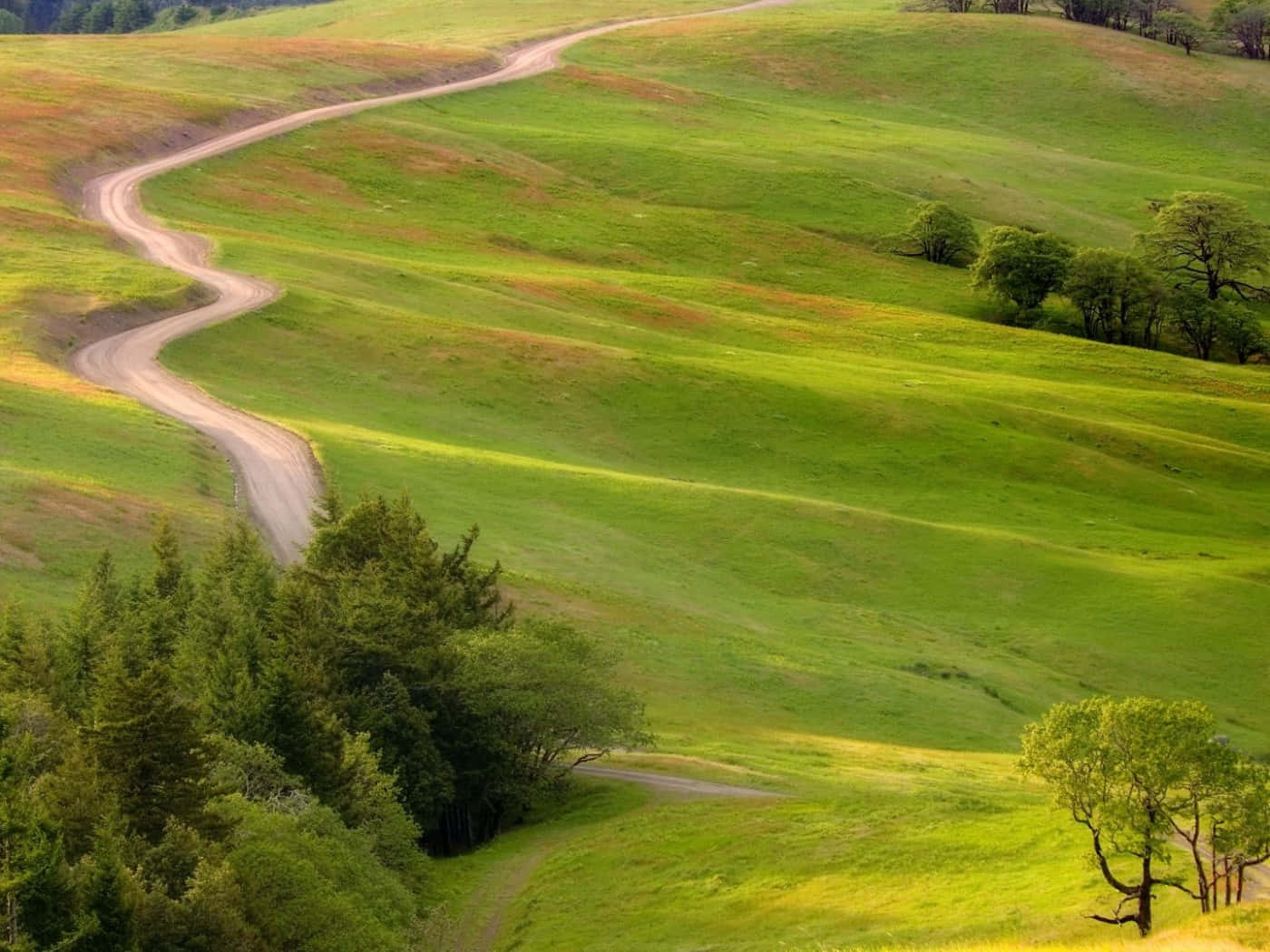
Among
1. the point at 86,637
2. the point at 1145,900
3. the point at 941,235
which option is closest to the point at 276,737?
the point at 86,637

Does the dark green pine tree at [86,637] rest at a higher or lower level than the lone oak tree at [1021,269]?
lower

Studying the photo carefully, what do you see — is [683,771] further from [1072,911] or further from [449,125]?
[449,125]

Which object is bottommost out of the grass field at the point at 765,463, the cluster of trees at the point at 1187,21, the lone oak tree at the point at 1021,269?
the grass field at the point at 765,463

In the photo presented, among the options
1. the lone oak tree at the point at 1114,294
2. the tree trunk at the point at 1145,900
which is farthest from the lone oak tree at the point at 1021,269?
the tree trunk at the point at 1145,900

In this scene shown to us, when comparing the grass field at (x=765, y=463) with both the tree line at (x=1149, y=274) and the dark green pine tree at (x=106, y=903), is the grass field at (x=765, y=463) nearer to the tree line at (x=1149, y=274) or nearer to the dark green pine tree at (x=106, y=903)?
the tree line at (x=1149, y=274)

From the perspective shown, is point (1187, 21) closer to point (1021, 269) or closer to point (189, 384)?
point (1021, 269)

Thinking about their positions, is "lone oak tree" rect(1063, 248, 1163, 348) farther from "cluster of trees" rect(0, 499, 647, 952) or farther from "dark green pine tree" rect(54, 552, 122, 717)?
"dark green pine tree" rect(54, 552, 122, 717)
